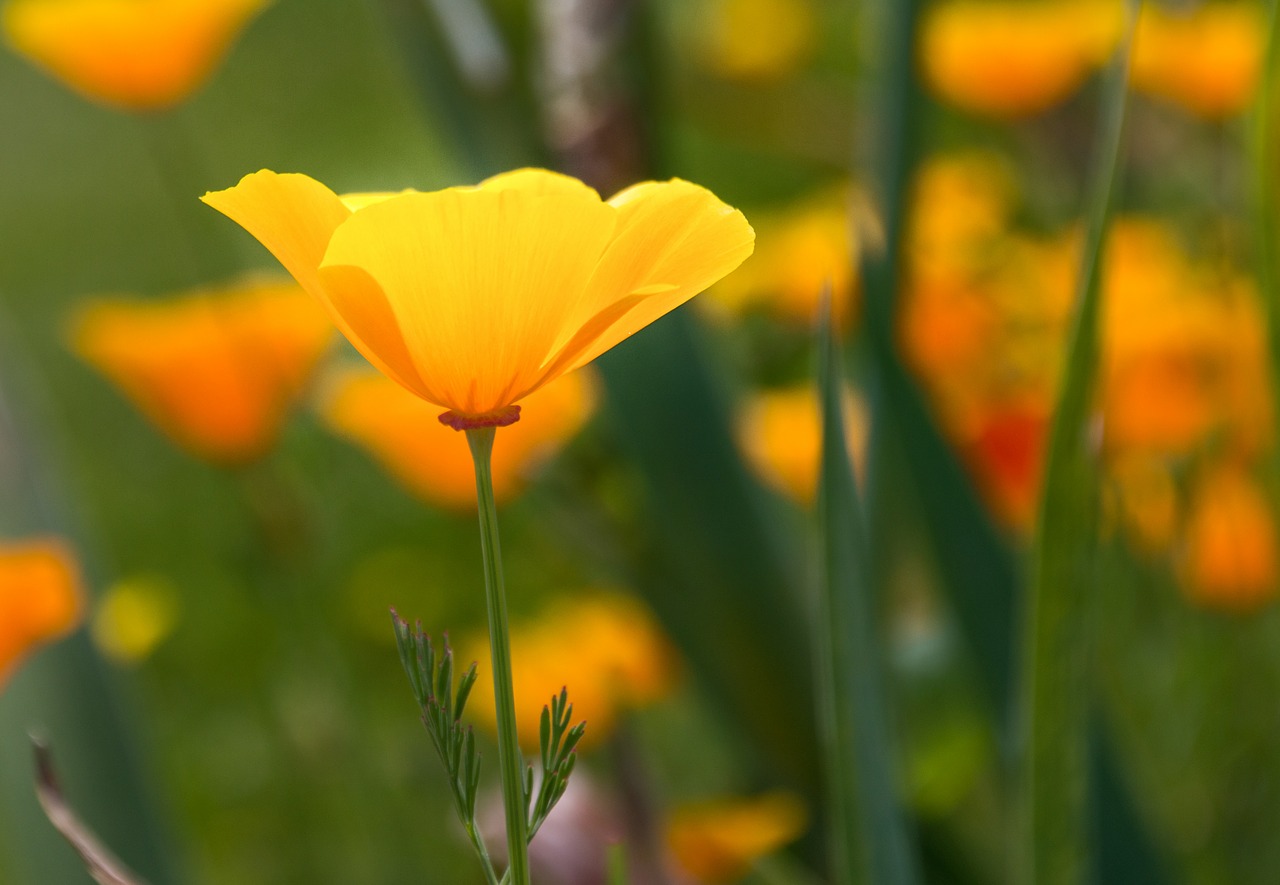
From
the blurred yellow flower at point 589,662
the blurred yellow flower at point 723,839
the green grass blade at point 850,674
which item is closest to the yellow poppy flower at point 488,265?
the green grass blade at point 850,674

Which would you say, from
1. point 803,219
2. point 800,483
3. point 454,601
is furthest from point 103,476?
point 800,483

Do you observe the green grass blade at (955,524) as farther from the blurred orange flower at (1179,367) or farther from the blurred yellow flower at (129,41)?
the blurred yellow flower at (129,41)

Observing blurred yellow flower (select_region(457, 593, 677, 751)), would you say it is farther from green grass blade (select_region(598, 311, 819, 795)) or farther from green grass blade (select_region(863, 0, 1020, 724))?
green grass blade (select_region(863, 0, 1020, 724))

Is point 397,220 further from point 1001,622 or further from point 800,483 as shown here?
point 800,483

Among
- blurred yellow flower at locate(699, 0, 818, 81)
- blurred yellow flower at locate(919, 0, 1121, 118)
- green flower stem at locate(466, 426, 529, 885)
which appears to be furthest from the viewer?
blurred yellow flower at locate(699, 0, 818, 81)

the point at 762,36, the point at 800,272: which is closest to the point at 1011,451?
the point at 800,272

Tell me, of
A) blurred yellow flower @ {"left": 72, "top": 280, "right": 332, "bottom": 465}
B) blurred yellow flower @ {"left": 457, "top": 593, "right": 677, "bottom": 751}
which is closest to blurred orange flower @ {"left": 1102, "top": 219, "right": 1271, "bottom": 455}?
blurred yellow flower @ {"left": 457, "top": 593, "right": 677, "bottom": 751}
